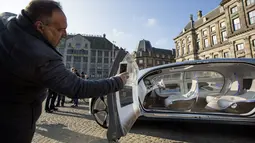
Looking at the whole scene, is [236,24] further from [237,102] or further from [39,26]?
[39,26]

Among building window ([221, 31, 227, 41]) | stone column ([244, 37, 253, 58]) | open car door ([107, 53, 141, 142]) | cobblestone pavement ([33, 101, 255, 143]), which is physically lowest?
cobblestone pavement ([33, 101, 255, 143])

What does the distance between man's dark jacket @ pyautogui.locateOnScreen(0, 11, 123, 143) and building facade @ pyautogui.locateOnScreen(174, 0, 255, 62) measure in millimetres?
34935

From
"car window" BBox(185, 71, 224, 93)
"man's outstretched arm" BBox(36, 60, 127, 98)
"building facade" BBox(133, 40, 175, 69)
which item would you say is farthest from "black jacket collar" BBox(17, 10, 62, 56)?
"building facade" BBox(133, 40, 175, 69)

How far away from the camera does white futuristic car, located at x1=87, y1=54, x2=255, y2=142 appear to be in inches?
107

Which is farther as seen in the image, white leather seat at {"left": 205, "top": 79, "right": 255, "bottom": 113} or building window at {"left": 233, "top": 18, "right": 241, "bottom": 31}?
building window at {"left": 233, "top": 18, "right": 241, "bottom": 31}

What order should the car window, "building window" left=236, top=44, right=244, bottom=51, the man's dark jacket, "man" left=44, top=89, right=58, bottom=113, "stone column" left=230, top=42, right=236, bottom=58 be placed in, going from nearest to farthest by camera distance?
the man's dark jacket, the car window, "man" left=44, top=89, right=58, bottom=113, "building window" left=236, top=44, right=244, bottom=51, "stone column" left=230, top=42, right=236, bottom=58

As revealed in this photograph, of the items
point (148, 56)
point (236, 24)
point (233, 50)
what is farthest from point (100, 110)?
point (148, 56)

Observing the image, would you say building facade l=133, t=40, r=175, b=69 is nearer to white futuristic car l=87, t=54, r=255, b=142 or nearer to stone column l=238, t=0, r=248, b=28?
stone column l=238, t=0, r=248, b=28

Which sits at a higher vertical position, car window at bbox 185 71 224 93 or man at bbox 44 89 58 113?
car window at bbox 185 71 224 93

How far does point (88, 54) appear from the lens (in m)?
52.9

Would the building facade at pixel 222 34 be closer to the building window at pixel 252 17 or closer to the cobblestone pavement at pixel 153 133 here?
the building window at pixel 252 17

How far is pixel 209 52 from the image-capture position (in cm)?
3934

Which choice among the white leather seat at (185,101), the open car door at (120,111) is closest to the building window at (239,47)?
the white leather seat at (185,101)

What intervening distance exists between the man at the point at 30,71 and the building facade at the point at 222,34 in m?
34.9
